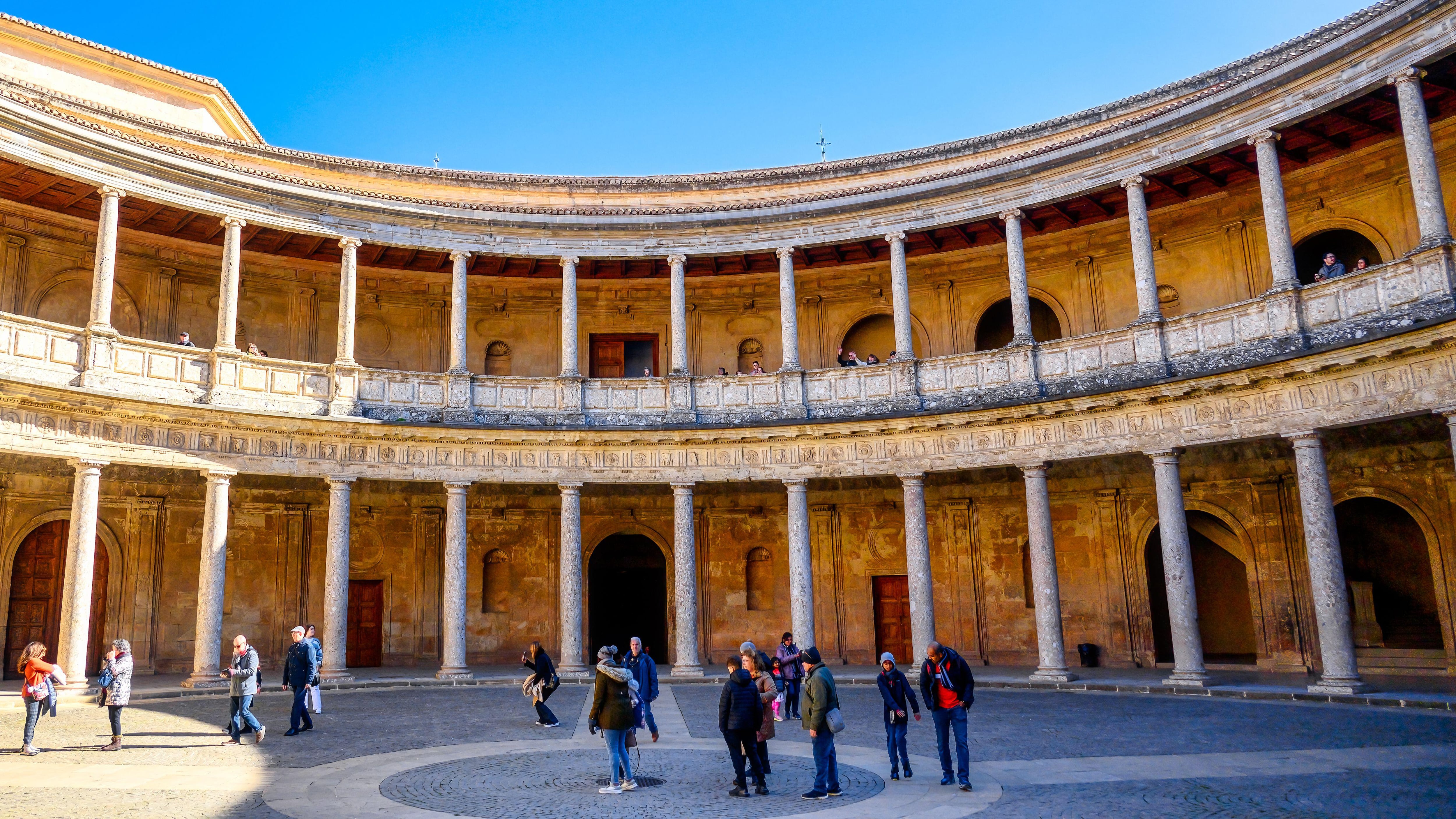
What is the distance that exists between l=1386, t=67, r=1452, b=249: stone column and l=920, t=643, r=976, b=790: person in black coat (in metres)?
11.2

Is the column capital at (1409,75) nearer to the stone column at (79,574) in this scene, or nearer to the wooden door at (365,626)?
the stone column at (79,574)

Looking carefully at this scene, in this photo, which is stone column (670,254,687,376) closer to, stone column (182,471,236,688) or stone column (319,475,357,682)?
stone column (319,475,357,682)

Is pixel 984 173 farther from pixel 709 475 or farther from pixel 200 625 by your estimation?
pixel 200 625

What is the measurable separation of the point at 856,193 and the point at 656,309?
6.57 m

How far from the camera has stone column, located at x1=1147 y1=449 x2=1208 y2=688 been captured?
18281 mm

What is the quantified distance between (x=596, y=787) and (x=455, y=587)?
12.0 metres

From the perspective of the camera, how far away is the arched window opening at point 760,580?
26.1 metres

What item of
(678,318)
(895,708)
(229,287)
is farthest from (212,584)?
(895,708)

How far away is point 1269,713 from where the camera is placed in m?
15.0

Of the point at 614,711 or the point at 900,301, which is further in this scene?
the point at 900,301

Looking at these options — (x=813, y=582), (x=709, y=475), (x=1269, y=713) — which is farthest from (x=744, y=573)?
(x=1269, y=713)

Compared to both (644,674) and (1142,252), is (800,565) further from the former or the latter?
(1142,252)

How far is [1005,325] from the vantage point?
25641 mm

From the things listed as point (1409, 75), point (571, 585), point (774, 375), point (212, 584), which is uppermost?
point (1409, 75)
